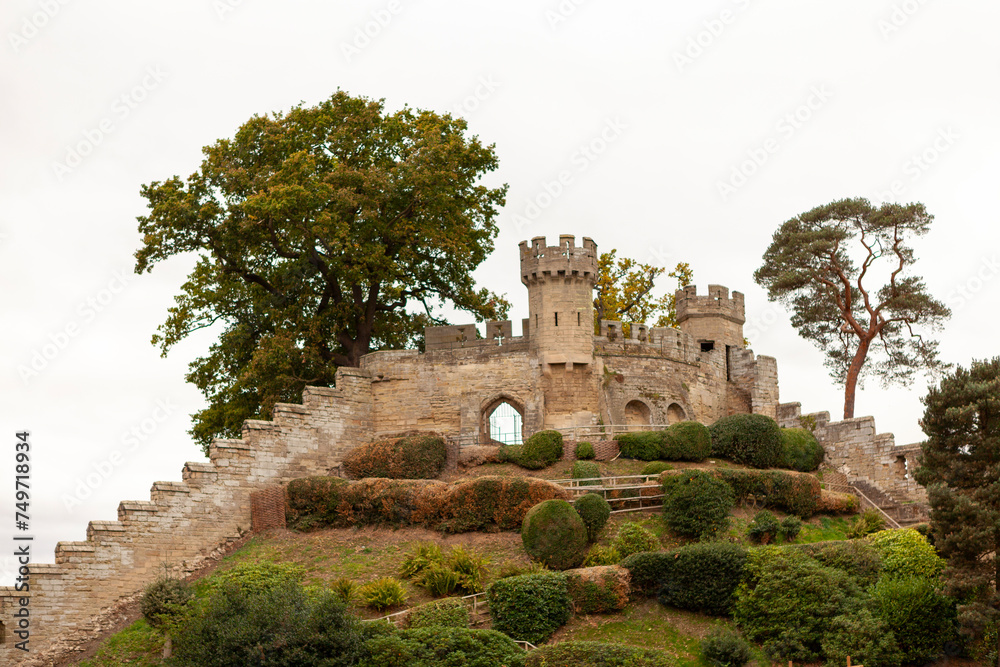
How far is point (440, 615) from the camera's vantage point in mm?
30766

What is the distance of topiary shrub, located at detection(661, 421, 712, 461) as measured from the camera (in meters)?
41.6

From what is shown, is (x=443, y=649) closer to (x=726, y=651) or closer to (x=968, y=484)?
(x=726, y=651)

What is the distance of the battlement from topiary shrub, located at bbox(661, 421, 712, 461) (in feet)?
22.5

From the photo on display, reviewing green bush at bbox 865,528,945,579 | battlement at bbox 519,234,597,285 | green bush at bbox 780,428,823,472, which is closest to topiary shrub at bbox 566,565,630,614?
green bush at bbox 865,528,945,579

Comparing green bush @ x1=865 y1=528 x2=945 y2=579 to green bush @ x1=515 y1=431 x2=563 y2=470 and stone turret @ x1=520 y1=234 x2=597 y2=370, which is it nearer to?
green bush @ x1=515 y1=431 x2=563 y2=470

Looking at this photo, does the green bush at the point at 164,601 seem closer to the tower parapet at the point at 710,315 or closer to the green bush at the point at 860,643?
the green bush at the point at 860,643

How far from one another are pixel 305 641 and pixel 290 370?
17.3 meters

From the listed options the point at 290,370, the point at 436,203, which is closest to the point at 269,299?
the point at 290,370

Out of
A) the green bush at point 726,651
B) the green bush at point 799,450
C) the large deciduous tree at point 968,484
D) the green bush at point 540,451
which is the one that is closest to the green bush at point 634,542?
the green bush at point 726,651

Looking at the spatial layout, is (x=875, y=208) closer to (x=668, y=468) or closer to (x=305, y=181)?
(x=668, y=468)

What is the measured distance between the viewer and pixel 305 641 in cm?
2852

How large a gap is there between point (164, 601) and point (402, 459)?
10.3m

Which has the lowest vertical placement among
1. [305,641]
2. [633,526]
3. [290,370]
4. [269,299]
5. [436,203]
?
[305,641]

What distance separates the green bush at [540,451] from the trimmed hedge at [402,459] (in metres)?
2.72
